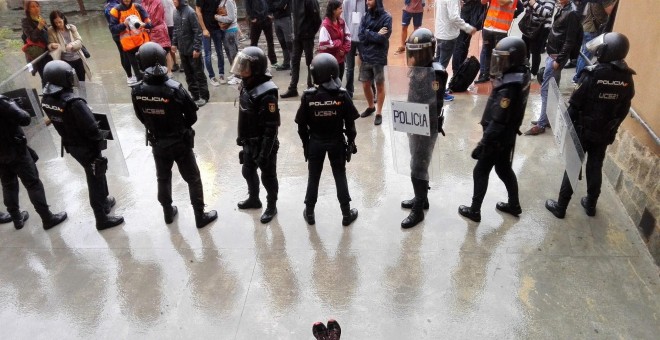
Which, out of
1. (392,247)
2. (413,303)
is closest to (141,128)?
(392,247)

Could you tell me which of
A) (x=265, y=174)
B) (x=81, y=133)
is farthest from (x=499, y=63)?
(x=81, y=133)

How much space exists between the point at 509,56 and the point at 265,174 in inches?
95.0

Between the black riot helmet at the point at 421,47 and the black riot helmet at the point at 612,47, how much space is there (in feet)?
4.57

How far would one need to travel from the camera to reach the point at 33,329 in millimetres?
3623

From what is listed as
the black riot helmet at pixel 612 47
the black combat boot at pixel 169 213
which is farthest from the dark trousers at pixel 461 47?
the black combat boot at pixel 169 213

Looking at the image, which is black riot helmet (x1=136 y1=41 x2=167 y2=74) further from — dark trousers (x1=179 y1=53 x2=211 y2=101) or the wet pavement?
dark trousers (x1=179 y1=53 x2=211 y2=101)

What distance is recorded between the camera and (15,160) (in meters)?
4.44

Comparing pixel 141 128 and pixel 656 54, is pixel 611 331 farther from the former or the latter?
pixel 141 128

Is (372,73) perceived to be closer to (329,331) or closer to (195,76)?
(195,76)

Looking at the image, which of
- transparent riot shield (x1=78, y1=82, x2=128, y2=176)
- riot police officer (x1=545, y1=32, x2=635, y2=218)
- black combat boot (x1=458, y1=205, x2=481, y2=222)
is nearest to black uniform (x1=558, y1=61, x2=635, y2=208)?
riot police officer (x1=545, y1=32, x2=635, y2=218)

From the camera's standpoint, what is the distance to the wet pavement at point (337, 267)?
352 centimetres

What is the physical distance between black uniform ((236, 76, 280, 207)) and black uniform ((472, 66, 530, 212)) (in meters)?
1.84

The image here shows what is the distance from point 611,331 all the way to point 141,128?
6236 mm

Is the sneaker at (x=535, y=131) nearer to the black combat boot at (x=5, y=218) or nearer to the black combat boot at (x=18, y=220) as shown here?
the black combat boot at (x=18, y=220)
